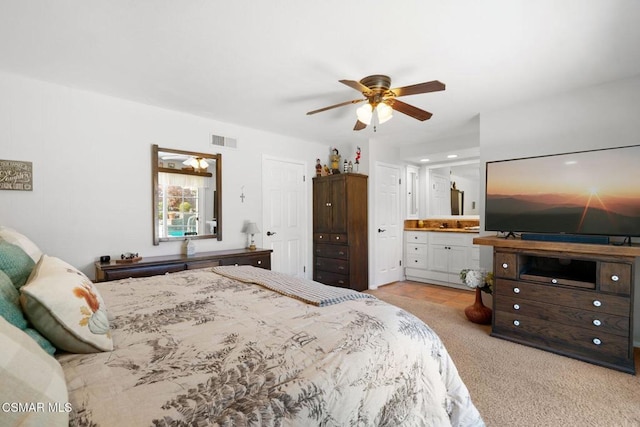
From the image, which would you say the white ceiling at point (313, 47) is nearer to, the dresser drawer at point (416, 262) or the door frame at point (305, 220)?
the door frame at point (305, 220)

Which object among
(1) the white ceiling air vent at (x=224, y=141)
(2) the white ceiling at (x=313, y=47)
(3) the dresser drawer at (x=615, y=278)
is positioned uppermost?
(2) the white ceiling at (x=313, y=47)

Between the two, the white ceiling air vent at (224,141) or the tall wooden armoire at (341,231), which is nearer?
the white ceiling air vent at (224,141)

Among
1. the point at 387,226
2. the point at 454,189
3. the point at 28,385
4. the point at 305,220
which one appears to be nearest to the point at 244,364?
the point at 28,385

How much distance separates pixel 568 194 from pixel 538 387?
1.65 metres

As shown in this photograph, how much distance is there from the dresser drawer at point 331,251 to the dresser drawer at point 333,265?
6 cm

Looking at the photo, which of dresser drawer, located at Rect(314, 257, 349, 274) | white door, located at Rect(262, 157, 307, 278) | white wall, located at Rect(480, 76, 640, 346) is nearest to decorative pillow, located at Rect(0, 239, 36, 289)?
white door, located at Rect(262, 157, 307, 278)

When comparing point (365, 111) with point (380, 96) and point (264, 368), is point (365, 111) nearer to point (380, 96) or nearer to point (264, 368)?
point (380, 96)

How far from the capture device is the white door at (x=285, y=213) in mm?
4367

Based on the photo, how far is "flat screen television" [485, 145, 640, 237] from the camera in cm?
241

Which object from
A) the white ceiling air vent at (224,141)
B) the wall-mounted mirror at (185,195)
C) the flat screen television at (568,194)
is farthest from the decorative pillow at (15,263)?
the flat screen television at (568,194)

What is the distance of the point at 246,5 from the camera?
173 cm

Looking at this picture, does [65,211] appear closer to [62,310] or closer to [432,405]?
[62,310]

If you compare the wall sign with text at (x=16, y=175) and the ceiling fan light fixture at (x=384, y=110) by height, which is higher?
the ceiling fan light fixture at (x=384, y=110)

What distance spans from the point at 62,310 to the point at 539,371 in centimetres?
294
